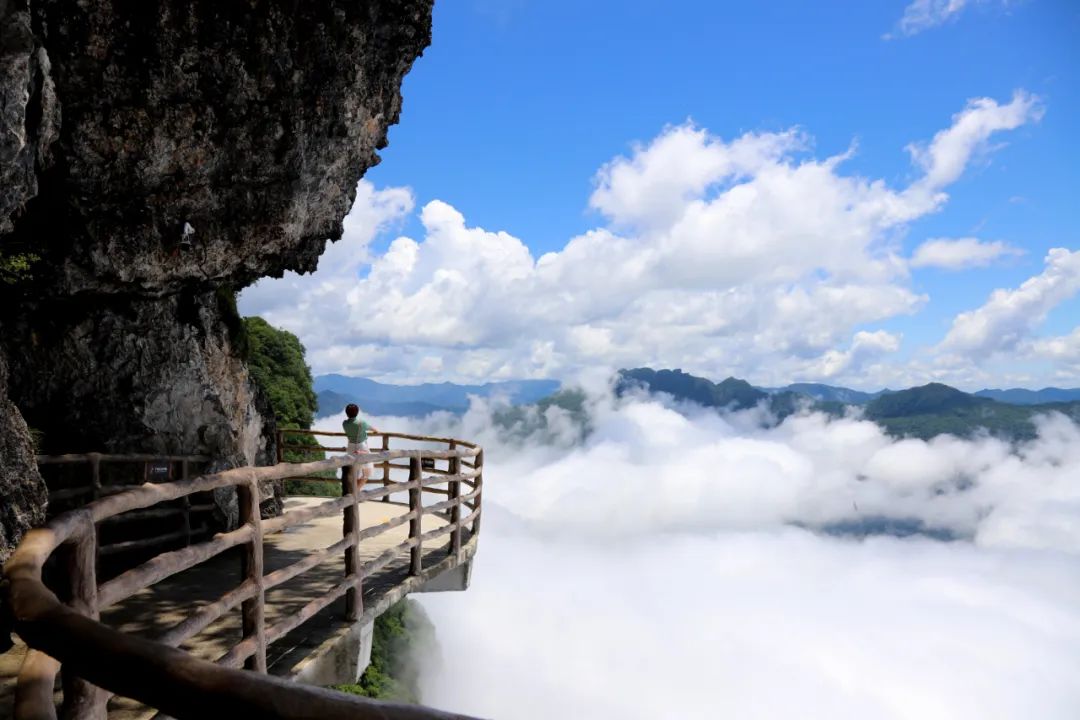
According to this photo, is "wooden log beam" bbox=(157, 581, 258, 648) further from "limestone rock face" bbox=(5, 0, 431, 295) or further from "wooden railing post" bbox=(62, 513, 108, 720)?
"limestone rock face" bbox=(5, 0, 431, 295)

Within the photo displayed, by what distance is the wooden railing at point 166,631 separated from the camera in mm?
1413

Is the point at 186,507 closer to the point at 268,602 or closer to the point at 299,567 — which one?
the point at 268,602

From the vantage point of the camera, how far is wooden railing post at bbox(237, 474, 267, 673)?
4.34 m

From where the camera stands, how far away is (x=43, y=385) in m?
9.42

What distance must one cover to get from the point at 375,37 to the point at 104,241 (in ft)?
14.5

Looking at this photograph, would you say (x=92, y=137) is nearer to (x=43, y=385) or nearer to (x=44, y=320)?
(x=44, y=320)

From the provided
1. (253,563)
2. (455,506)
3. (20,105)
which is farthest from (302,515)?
(20,105)

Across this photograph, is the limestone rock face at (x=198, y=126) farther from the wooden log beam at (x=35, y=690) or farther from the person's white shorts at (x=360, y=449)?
the wooden log beam at (x=35, y=690)

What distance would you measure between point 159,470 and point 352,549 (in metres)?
5.69

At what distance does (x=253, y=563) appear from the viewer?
4.37 meters

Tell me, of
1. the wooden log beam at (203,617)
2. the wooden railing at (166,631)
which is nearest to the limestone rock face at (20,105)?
the wooden railing at (166,631)

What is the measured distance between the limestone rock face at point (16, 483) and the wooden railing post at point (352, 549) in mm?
2339

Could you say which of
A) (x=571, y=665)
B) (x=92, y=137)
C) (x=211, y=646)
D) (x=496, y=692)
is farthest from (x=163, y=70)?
(x=571, y=665)

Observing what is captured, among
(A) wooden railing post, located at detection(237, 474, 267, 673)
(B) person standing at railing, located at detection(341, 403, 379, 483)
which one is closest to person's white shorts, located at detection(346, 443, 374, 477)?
(B) person standing at railing, located at detection(341, 403, 379, 483)
